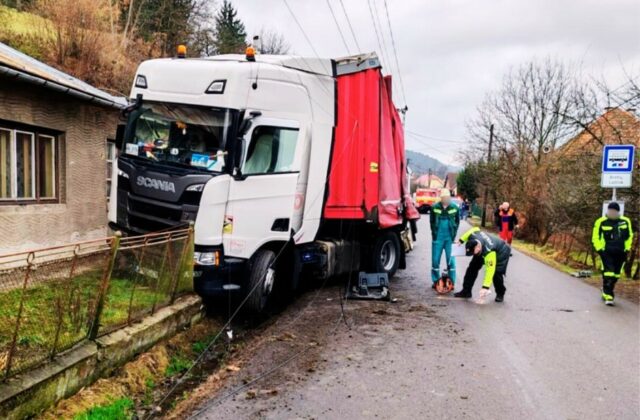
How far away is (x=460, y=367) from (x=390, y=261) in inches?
207

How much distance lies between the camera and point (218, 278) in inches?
260

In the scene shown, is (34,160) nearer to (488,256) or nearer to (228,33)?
(488,256)

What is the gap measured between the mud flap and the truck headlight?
2825mm

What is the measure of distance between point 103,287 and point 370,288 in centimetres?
507

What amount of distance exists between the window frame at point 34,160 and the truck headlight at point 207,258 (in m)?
3.67

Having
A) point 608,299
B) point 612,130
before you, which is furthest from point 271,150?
point 612,130

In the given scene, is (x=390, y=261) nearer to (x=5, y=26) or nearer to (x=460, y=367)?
(x=460, y=367)

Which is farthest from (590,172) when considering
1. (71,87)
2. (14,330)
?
(14,330)

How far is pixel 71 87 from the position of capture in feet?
27.3

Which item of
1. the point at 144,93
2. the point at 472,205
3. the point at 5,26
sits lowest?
the point at 472,205

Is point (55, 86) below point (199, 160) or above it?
above

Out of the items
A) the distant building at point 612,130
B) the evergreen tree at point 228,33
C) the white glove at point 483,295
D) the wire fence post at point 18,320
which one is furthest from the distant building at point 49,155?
the evergreen tree at point 228,33

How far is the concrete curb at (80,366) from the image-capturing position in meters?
3.55

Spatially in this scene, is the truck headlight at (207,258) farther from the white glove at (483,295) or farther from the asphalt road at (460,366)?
the white glove at (483,295)
